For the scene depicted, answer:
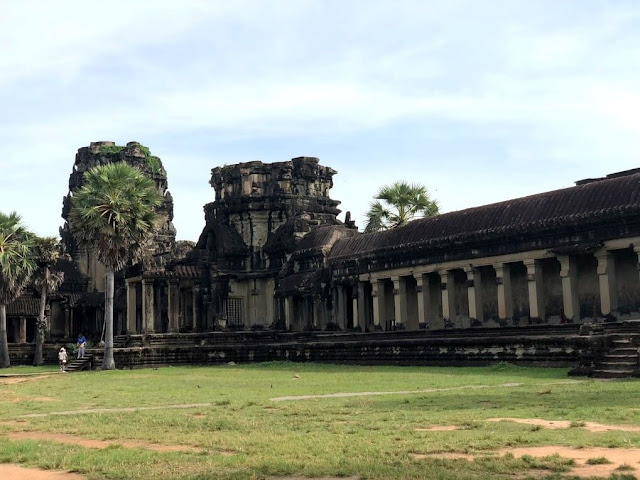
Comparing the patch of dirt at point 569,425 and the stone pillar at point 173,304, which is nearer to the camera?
the patch of dirt at point 569,425

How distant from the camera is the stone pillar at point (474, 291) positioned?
40844mm

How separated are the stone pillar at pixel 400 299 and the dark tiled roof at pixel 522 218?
1622 mm

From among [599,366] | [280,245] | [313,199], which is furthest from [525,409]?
[313,199]

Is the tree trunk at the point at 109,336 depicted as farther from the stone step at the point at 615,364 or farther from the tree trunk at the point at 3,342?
the stone step at the point at 615,364

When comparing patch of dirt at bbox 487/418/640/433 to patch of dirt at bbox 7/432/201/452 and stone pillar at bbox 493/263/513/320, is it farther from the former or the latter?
stone pillar at bbox 493/263/513/320

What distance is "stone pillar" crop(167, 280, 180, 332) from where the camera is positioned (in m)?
53.7

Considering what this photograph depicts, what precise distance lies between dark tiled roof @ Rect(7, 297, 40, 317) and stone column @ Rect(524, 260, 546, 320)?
118 feet

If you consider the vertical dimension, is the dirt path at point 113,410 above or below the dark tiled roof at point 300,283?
below

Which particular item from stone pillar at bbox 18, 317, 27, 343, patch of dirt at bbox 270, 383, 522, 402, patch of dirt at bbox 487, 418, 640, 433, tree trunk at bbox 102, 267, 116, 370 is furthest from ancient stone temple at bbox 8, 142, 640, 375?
patch of dirt at bbox 487, 418, 640, 433

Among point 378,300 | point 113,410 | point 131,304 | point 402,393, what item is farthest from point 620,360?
point 131,304

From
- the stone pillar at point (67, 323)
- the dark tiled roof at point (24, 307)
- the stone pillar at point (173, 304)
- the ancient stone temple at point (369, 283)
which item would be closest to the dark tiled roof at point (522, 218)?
the ancient stone temple at point (369, 283)

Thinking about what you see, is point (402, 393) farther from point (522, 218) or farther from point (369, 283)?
point (369, 283)

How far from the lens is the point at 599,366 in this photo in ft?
82.5

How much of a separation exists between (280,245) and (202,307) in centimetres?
615
